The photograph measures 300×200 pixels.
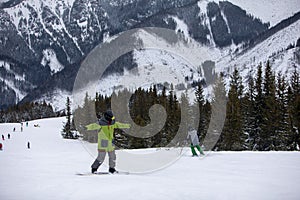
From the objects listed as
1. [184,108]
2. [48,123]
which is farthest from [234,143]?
[48,123]

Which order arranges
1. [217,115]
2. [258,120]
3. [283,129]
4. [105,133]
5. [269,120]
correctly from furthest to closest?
[217,115], [258,120], [269,120], [283,129], [105,133]

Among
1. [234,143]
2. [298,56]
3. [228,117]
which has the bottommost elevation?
[234,143]

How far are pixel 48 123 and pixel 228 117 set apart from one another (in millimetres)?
69298

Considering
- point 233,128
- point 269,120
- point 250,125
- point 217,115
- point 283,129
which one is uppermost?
point 217,115

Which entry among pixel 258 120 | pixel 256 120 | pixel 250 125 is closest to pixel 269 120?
pixel 258 120

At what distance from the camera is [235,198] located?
6805 mm

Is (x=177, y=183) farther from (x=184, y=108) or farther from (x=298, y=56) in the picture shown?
(x=298, y=56)

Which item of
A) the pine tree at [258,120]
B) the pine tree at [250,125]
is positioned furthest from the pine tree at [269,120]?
the pine tree at [250,125]

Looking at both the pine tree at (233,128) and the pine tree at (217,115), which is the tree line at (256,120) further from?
the pine tree at (217,115)

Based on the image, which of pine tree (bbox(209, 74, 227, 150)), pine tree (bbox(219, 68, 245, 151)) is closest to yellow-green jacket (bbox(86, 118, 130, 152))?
pine tree (bbox(219, 68, 245, 151))

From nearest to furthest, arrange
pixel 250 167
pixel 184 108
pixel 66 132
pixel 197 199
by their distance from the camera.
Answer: pixel 197 199
pixel 250 167
pixel 184 108
pixel 66 132

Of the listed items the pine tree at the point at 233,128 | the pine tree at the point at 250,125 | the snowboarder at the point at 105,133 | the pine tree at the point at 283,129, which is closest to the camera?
the snowboarder at the point at 105,133

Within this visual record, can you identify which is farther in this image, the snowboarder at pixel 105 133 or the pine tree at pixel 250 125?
the pine tree at pixel 250 125

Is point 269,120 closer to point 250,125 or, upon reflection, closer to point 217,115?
point 250,125
